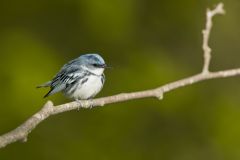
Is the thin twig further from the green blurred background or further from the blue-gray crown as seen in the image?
the green blurred background

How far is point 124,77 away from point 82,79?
2.34 m

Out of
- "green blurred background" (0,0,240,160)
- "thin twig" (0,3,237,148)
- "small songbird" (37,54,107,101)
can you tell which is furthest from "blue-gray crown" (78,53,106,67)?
"green blurred background" (0,0,240,160)

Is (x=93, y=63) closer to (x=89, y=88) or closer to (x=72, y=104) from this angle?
(x=89, y=88)

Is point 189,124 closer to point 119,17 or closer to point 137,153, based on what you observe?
point 137,153

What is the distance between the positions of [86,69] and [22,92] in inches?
82.0

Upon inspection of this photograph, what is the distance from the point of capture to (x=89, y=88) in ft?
13.0

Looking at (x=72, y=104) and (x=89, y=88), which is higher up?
(x=89, y=88)

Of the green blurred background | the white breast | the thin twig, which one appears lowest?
the thin twig

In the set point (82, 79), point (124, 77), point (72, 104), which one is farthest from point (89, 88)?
point (124, 77)

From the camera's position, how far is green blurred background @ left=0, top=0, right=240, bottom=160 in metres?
6.05

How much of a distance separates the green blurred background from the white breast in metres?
1.97

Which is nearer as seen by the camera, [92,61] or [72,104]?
[72,104]

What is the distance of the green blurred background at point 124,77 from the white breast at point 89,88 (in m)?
1.97

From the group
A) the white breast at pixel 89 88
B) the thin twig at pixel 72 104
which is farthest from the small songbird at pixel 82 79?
the thin twig at pixel 72 104
